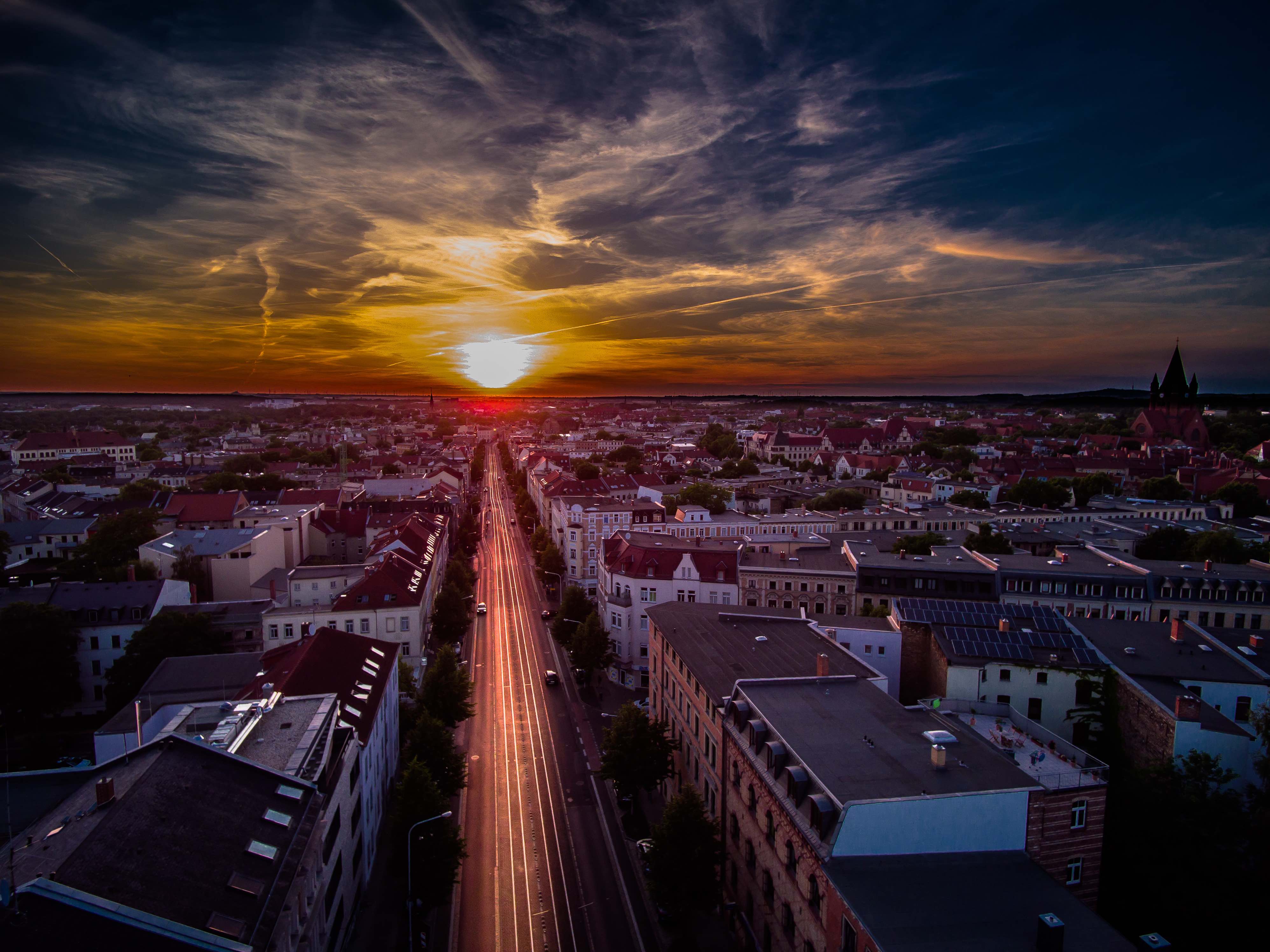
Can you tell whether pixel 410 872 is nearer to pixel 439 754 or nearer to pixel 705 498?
pixel 439 754

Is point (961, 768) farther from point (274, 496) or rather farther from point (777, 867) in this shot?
point (274, 496)

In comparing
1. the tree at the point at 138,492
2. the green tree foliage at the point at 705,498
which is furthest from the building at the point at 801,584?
the tree at the point at 138,492

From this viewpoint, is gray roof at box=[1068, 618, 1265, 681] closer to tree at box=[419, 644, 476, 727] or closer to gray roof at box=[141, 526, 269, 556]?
tree at box=[419, 644, 476, 727]

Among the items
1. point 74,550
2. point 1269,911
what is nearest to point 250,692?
point 1269,911

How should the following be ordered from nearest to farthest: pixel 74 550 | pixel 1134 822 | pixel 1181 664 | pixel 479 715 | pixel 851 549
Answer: pixel 1134 822 < pixel 1181 664 < pixel 479 715 < pixel 851 549 < pixel 74 550

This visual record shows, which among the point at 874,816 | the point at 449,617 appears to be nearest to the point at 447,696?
the point at 449,617
